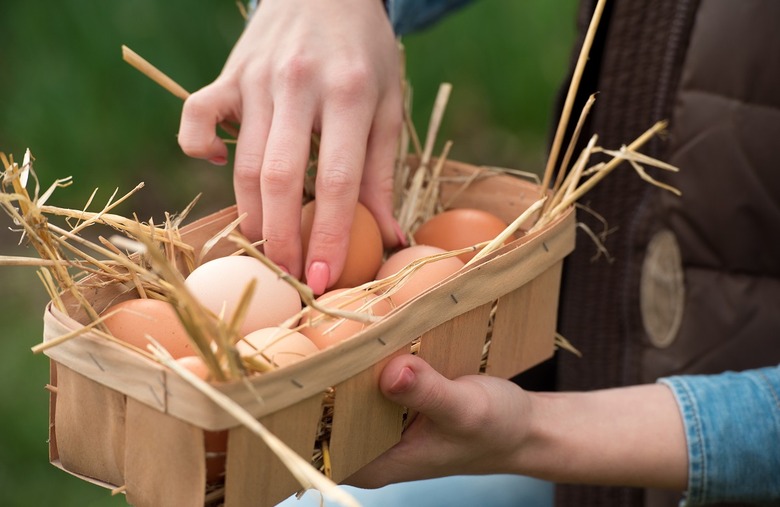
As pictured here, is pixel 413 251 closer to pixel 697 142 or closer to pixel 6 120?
pixel 697 142

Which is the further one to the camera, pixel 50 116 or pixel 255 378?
pixel 50 116

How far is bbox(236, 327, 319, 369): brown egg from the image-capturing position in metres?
0.66

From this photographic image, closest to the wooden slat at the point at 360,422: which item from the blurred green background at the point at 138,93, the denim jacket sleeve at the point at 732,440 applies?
the denim jacket sleeve at the point at 732,440

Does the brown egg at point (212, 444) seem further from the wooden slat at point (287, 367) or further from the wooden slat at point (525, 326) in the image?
the wooden slat at point (525, 326)

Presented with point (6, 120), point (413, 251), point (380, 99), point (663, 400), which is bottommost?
point (6, 120)

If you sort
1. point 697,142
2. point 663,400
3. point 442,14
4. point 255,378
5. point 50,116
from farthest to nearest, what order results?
point 50,116 → point 442,14 → point 697,142 → point 663,400 → point 255,378

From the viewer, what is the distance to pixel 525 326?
2.93 ft

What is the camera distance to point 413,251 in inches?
35.3

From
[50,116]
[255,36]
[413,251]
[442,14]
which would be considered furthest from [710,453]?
[50,116]

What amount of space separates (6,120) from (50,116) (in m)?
0.10

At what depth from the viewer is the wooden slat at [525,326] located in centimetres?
85

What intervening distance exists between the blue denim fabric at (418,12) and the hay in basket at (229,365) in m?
0.46

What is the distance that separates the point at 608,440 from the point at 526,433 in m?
0.11

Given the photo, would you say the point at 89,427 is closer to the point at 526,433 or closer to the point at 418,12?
the point at 526,433
